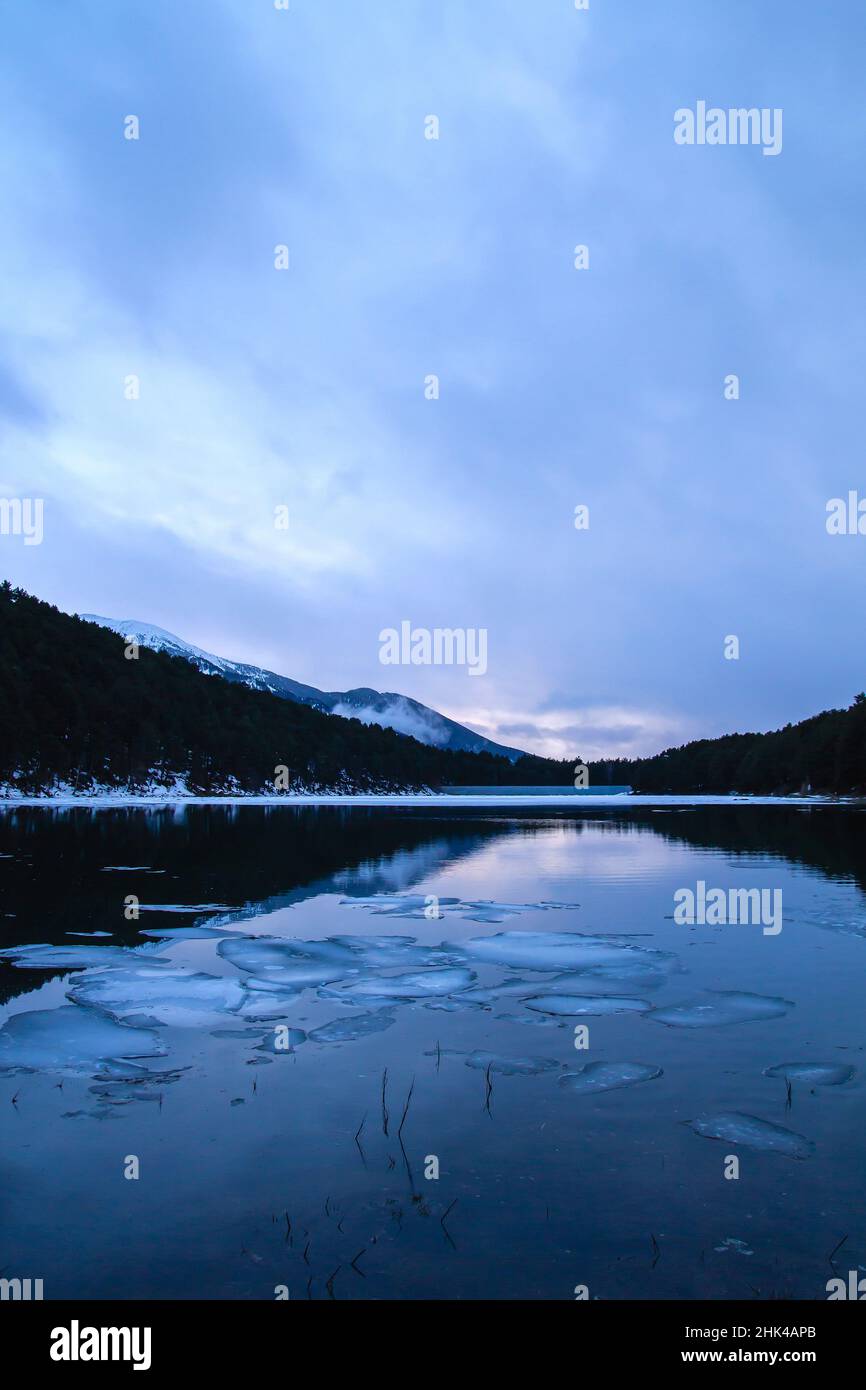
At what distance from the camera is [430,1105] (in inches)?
361

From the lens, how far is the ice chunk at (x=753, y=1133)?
7996 millimetres

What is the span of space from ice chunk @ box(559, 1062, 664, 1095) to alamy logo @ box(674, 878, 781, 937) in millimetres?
10239

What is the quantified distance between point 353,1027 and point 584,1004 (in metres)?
3.72

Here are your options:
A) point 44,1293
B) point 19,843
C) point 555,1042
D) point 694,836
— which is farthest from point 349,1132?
point 694,836

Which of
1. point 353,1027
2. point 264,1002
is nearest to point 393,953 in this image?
point 264,1002

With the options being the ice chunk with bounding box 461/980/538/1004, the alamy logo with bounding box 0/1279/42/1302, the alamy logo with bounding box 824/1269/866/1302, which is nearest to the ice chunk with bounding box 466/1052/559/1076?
the ice chunk with bounding box 461/980/538/1004

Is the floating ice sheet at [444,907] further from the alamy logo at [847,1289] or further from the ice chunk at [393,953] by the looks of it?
the alamy logo at [847,1289]

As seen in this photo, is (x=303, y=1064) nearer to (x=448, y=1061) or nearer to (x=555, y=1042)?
(x=448, y=1061)

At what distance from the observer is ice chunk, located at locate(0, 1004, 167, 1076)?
10469mm

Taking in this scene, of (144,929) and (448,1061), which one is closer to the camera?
(448,1061)

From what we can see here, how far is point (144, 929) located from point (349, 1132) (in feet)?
40.7
